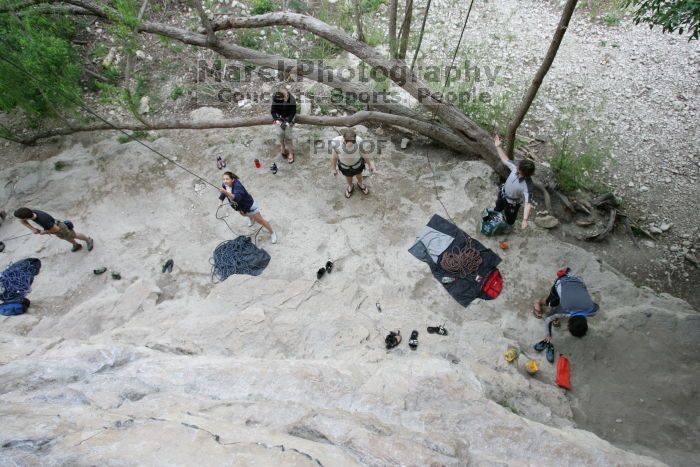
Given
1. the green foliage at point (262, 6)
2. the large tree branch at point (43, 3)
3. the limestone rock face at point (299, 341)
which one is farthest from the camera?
the green foliage at point (262, 6)

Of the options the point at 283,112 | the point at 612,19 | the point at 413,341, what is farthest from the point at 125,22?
the point at 612,19

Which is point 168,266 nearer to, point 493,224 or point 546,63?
point 493,224

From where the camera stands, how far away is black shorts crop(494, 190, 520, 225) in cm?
513

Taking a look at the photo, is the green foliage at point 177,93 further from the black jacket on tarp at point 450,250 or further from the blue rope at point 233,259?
the black jacket on tarp at point 450,250

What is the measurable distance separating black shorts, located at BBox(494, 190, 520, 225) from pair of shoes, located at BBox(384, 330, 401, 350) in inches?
87.7

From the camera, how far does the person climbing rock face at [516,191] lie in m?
4.62

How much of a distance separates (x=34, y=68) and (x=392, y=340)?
656 cm

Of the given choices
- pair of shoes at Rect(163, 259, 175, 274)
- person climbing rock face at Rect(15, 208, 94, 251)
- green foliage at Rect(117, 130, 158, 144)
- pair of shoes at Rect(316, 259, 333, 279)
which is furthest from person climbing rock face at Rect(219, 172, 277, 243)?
green foliage at Rect(117, 130, 158, 144)

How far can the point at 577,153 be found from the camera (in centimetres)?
659

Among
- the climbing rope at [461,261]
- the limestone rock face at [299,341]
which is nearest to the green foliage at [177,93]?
the limestone rock face at [299,341]

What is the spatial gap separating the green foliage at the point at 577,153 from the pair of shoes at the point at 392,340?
367cm

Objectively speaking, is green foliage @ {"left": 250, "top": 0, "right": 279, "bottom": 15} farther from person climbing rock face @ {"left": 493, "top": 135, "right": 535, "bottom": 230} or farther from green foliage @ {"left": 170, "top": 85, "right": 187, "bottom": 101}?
person climbing rock face @ {"left": 493, "top": 135, "right": 535, "bottom": 230}

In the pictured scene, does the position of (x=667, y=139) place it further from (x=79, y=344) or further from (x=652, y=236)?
(x=79, y=344)

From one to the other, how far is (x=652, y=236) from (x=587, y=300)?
94.6 inches
